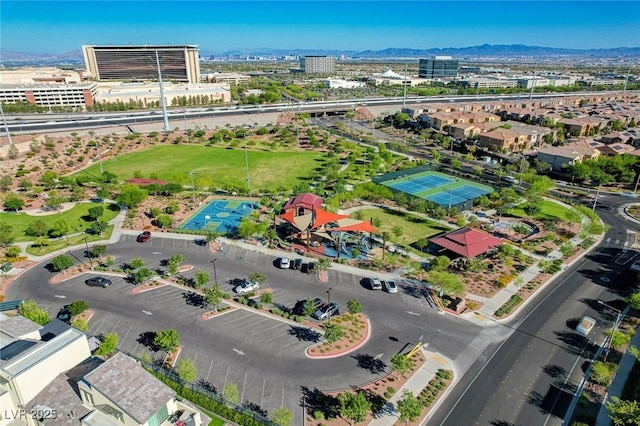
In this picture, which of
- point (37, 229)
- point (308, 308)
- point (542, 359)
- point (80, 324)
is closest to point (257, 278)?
point (308, 308)

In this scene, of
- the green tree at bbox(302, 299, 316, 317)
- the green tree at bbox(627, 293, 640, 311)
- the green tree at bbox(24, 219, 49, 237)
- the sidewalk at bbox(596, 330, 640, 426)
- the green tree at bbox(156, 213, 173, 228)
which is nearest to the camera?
the sidewalk at bbox(596, 330, 640, 426)

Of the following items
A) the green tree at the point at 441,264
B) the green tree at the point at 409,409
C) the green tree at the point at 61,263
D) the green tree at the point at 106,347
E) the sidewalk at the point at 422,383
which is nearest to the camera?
the green tree at the point at 409,409

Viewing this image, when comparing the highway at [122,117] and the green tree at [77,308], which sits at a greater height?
the highway at [122,117]

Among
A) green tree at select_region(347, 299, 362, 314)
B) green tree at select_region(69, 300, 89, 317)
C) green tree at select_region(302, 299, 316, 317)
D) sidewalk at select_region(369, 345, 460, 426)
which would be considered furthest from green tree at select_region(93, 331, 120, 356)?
sidewalk at select_region(369, 345, 460, 426)

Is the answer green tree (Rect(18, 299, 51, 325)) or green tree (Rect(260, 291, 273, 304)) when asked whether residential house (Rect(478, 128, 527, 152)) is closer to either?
green tree (Rect(260, 291, 273, 304))

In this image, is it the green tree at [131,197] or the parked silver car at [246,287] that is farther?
the green tree at [131,197]

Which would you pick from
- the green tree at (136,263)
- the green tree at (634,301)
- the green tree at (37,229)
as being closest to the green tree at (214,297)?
the green tree at (136,263)

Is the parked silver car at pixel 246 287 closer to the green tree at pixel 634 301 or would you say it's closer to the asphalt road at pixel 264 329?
the asphalt road at pixel 264 329
